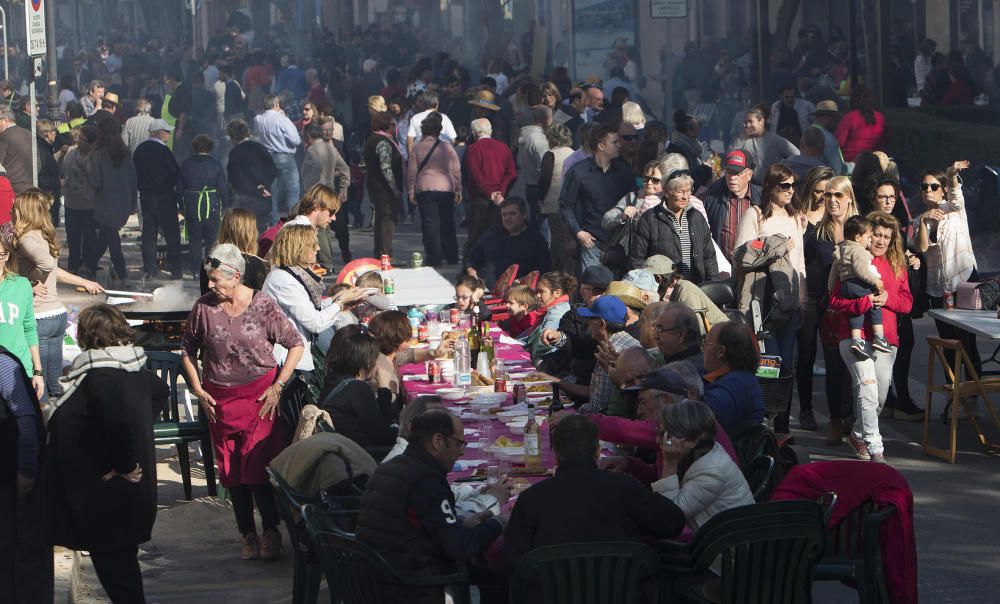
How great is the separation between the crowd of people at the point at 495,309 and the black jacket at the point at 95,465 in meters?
0.01

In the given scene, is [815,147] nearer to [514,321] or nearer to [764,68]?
[514,321]

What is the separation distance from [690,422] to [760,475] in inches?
28.0

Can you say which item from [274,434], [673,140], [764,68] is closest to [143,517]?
[274,434]

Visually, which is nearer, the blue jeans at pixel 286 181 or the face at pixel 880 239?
the face at pixel 880 239

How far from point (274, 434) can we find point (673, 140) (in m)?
8.26

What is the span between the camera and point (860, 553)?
5867 millimetres

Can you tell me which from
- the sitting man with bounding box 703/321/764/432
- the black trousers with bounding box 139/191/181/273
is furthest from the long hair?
the black trousers with bounding box 139/191/181/273

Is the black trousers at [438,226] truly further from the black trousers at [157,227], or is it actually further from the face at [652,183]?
the face at [652,183]

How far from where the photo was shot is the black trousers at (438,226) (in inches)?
664

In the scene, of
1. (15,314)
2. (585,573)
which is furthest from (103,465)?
(15,314)

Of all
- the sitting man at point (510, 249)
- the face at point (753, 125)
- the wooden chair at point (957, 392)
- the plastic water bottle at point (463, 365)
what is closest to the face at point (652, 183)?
the sitting man at point (510, 249)

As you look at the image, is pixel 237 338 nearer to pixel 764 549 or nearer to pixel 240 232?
pixel 240 232

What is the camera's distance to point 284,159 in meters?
18.9

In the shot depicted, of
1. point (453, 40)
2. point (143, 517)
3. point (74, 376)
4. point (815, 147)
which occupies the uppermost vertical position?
point (453, 40)
